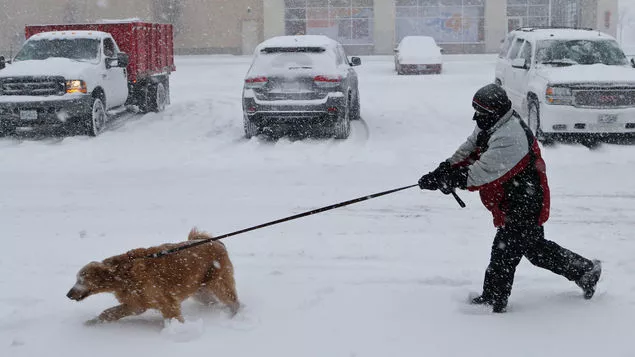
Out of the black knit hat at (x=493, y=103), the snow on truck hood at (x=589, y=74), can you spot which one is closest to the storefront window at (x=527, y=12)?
the snow on truck hood at (x=589, y=74)

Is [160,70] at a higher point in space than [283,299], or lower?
higher

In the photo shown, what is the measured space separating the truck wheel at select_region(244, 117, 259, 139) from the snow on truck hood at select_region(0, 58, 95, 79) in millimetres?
3232

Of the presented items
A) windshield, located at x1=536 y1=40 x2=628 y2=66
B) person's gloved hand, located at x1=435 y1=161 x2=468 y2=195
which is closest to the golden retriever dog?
person's gloved hand, located at x1=435 y1=161 x2=468 y2=195

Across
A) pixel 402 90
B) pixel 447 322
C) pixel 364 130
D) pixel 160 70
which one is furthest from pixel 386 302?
pixel 402 90

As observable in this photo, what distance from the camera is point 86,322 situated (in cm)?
491

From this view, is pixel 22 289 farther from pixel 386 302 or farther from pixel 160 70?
pixel 160 70

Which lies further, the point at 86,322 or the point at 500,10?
the point at 500,10

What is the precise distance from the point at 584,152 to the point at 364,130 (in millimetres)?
4411

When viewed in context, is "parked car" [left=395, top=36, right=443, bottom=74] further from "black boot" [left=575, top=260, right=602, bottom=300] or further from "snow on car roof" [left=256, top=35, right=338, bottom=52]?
"black boot" [left=575, top=260, right=602, bottom=300]

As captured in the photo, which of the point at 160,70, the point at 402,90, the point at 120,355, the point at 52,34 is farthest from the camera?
the point at 402,90

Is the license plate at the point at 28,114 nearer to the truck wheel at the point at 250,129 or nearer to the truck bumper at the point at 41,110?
the truck bumper at the point at 41,110

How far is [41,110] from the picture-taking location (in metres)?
13.6

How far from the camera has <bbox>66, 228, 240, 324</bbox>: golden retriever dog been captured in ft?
14.9

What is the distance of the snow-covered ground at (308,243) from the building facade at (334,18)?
35.4 m
